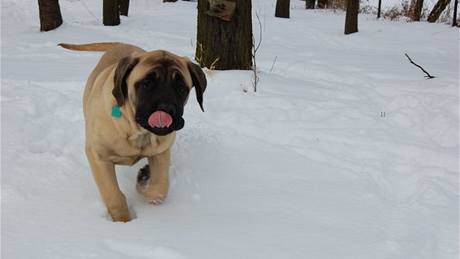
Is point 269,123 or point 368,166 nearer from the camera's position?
point 368,166

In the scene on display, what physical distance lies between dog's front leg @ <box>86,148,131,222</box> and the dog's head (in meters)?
0.43

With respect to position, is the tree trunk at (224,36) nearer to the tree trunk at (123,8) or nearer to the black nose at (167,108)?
the black nose at (167,108)

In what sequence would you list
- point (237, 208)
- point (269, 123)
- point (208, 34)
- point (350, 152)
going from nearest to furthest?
point (237, 208)
point (350, 152)
point (269, 123)
point (208, 34)

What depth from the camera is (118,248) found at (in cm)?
242

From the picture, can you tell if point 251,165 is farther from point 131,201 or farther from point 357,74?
point 357,74

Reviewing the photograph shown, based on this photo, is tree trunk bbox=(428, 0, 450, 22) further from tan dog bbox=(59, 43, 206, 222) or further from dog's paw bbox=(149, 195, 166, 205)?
dog's paw bbox=(149, 195, 166, 205)

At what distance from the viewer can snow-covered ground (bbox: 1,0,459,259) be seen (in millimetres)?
2607

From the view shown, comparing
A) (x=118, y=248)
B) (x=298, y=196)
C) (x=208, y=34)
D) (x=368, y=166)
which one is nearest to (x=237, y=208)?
(x=298, y=196)

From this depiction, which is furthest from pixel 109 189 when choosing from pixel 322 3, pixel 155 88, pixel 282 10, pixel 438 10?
pixel 322 3

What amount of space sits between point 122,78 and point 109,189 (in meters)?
0.63

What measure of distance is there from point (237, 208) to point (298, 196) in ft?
1.38

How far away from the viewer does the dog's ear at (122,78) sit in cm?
263

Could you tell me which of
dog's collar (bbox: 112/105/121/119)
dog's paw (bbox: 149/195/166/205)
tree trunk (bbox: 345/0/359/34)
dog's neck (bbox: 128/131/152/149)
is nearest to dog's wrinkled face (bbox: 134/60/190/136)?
dog's collar (bbox: 112/105/121/119)

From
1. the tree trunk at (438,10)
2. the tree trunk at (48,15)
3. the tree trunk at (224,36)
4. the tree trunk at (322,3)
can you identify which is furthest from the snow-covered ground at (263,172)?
the tree trunk at (322,3)
